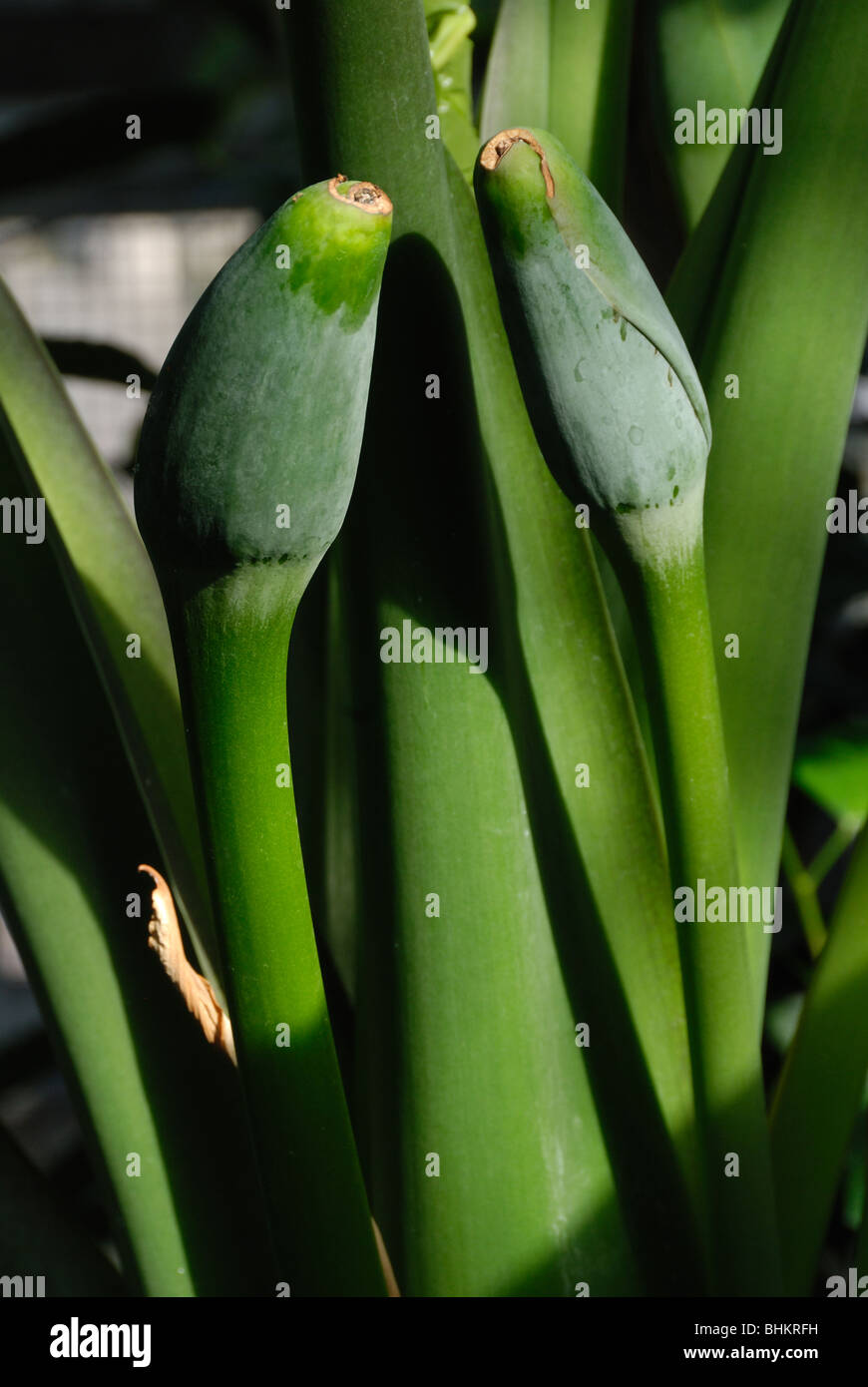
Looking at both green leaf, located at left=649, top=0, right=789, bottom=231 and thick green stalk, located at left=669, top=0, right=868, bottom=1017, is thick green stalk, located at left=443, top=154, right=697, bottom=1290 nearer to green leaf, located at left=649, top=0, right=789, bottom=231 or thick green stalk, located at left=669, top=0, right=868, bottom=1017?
thick green stalk, located at left=669, top=0, right=868, bottom=1017

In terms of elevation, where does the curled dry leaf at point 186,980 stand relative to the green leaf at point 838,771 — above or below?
below

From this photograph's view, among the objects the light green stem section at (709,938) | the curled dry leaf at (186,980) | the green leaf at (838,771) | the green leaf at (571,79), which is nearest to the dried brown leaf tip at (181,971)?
the curled dry leaf at (186,980)

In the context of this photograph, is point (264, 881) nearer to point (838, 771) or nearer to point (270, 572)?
point (270, 572)

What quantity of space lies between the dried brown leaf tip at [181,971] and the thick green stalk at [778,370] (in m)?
0.14

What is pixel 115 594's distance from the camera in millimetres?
321

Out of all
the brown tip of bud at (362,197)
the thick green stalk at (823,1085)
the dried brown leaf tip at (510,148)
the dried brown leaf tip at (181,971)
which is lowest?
the thick green stalk at (823,1085)

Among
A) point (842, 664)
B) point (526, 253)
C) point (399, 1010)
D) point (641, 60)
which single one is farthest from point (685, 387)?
point (842, 664)

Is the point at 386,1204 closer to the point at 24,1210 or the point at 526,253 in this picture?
the point at 24,1210

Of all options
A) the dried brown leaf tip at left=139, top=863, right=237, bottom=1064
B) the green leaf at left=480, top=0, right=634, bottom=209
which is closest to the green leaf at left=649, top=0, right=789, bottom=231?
the green leaf at left=480, top=0, right=634, bottom=209

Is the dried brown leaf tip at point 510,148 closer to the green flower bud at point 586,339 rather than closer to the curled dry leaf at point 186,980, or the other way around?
the green flower bud at point 586,339

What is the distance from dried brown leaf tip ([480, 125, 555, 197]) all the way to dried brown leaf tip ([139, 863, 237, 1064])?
6.3 inches

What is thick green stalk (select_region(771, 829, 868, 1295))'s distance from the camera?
29cm

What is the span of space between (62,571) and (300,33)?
0.14 m

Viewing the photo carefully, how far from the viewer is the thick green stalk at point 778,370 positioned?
28 centimetres
